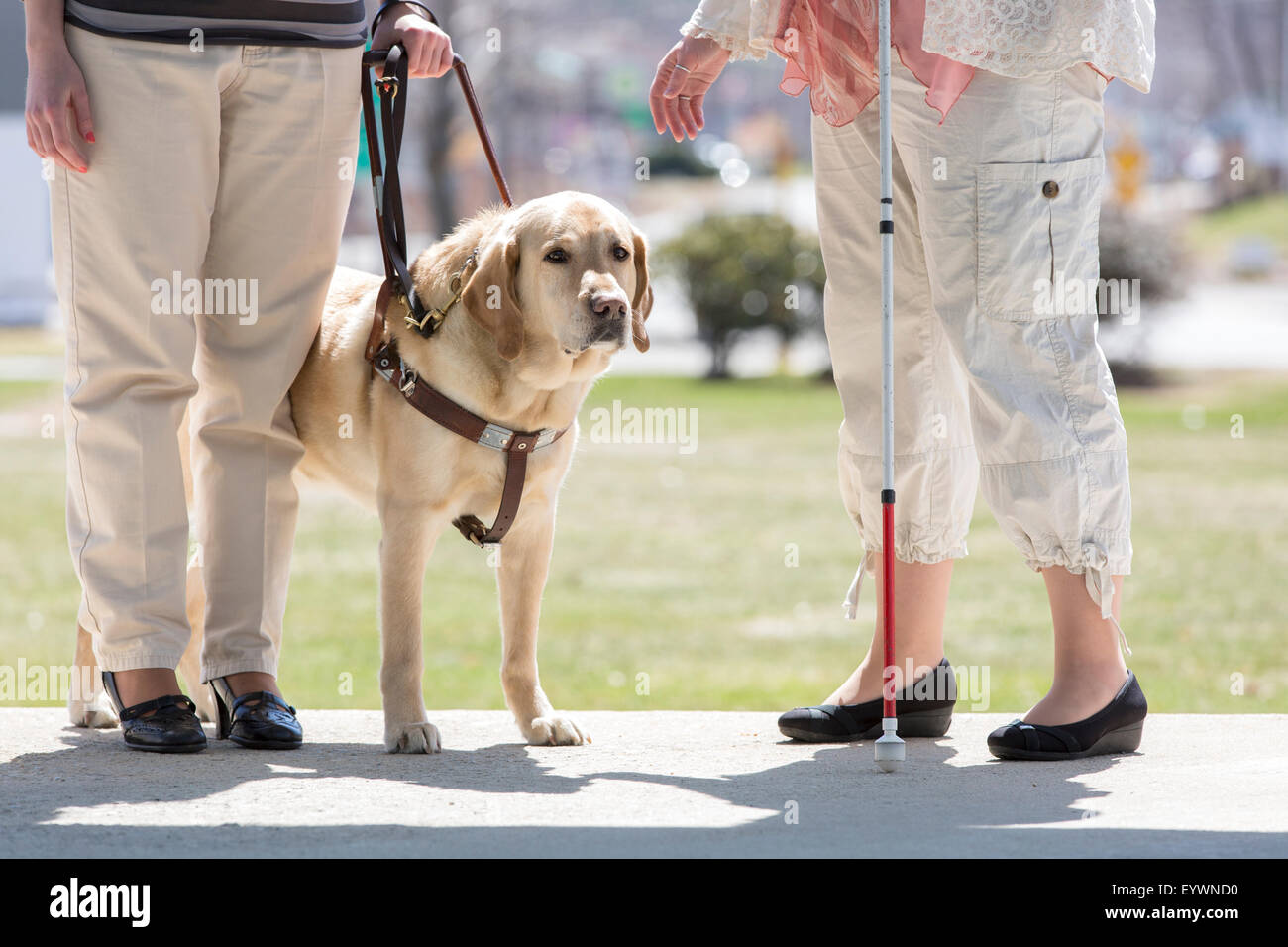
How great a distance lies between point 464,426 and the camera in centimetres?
346

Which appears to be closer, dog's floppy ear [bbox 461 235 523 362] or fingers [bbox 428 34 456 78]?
dog's floppy ear [bbox 461 235 523 362]

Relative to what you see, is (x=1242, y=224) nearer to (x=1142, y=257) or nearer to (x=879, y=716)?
(x=1142, y=257)

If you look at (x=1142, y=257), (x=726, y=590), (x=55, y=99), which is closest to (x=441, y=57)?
(x=55, y=99)

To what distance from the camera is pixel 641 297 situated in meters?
3.73

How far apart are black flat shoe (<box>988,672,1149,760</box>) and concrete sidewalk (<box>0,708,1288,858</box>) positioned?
0.18 feet

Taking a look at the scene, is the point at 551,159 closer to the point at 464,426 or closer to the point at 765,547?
the point at 765,547

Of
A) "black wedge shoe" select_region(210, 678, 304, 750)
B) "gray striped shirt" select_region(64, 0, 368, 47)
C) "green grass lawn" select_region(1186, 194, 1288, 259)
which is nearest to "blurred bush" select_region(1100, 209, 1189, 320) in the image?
"gray striped shirt" select_region(64, 0, 368, 47)

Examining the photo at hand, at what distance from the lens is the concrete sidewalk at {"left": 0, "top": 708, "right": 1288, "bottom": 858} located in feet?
8.19

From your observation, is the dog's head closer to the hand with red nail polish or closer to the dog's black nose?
the dog's black nose

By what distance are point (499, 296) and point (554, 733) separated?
109 cm

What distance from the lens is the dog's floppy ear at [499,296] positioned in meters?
3.48

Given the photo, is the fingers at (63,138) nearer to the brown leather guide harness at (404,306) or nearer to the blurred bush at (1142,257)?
the brown leather guide harness at (404,306)

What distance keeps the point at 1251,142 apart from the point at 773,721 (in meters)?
42.4

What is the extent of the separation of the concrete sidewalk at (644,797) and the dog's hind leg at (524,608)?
0.34 feet
